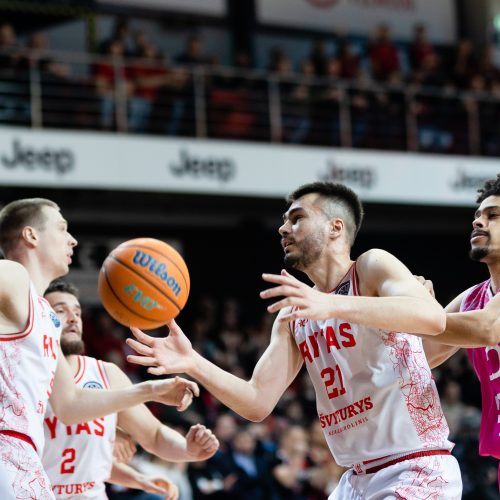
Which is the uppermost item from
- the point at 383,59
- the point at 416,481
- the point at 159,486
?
the point at 383,59

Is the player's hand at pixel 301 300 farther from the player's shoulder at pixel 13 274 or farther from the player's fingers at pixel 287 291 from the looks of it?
the player's shoulder at pixel 13 274

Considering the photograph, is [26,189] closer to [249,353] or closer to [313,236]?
[249,353]

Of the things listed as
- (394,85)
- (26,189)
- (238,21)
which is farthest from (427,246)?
(26,189)

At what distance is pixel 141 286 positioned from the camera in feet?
14.6

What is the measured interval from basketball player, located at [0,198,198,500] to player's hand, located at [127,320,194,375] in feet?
1.28

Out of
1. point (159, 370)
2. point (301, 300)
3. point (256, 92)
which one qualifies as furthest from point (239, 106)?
point (301, 300)

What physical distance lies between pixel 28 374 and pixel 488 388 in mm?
2253

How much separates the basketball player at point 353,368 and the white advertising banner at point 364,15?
12972 millimetres

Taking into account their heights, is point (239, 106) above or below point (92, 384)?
above

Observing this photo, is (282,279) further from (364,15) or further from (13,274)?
(364,15)

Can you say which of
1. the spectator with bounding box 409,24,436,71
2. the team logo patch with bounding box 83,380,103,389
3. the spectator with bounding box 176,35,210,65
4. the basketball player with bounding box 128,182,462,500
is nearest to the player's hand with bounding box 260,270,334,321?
the basketball player with bounding box 128,182,462,500

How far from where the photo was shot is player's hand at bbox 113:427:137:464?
19.2 feet

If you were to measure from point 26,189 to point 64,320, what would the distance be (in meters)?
8.07

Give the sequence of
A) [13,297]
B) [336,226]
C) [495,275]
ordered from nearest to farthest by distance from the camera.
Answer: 1. [13,297]
2. [336,226]
3. [495,275]
